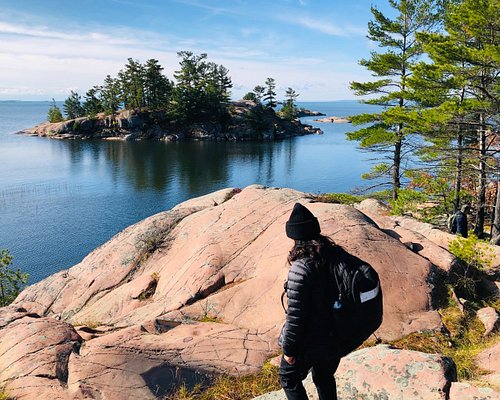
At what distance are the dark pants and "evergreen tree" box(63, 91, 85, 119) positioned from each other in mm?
113185

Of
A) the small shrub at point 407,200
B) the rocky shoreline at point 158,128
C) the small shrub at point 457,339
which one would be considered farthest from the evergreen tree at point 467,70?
the rocky shoreline at point 158,128

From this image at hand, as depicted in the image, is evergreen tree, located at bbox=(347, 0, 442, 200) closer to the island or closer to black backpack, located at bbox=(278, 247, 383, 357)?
black backpack, located at bbox=(278, 247, 383, 357)

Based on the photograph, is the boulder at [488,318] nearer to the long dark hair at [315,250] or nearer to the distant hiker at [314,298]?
the distant hiker at [314,298]

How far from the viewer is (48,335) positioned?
6.38 metres

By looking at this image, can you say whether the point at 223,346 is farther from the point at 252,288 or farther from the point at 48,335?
the point at 48,335

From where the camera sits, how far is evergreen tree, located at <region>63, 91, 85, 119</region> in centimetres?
10369

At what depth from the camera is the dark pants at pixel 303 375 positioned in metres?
3.70

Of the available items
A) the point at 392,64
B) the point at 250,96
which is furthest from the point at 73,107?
the point at 392,64

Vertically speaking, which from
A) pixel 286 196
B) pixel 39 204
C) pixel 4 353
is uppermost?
pixel 286 196

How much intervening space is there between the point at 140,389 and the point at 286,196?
7.06m

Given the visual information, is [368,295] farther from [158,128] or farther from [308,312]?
[158,128]

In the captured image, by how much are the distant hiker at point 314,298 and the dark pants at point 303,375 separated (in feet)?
0.04

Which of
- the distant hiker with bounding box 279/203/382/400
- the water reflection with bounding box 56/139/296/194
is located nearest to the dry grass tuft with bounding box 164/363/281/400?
the distant hiker with bounding box 279/203/382/400

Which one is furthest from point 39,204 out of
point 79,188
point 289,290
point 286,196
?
point 289,290
